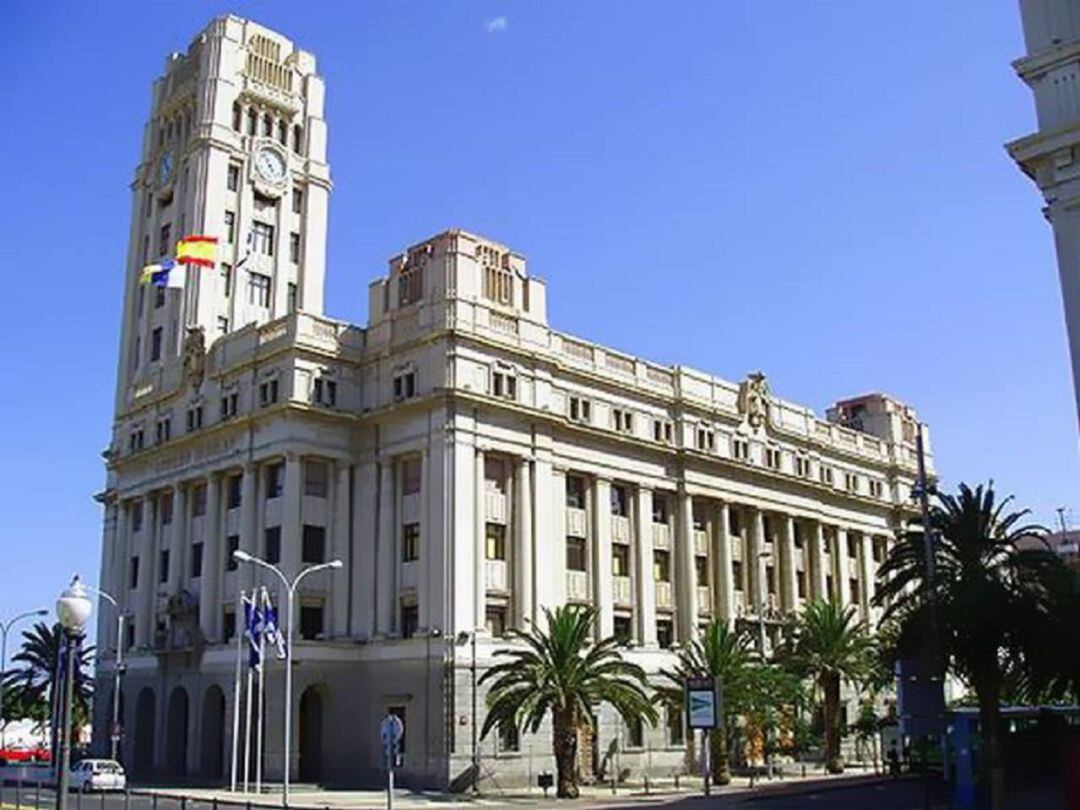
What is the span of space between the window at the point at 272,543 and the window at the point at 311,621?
2.88 m

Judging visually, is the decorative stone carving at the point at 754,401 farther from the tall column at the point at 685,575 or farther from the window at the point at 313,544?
the window at the point at 313,544

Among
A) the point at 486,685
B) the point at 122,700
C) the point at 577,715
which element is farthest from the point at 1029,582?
the point at 122,700

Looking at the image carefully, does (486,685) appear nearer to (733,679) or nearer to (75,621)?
(733,679)

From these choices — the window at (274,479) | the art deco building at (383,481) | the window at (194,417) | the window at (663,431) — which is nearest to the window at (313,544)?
the art deco building at (383,481)

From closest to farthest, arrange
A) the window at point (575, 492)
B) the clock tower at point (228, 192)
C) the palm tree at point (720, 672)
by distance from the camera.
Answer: the palm tree at point (720, 672) → the window at point (575, 492) → the clock tower at point (228, 192)

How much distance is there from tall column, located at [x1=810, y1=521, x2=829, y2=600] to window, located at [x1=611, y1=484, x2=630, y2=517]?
62.0 ft

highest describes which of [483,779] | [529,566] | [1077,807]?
[529,566]

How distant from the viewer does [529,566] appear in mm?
58406

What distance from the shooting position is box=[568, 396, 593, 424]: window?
6362 cm

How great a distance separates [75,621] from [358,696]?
38815mm

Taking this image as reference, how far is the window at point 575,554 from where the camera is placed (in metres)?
62.4

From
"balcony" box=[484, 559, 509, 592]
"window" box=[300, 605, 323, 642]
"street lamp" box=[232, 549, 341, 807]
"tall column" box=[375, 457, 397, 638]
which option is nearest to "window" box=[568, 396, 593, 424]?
"balcony" box=[484, 559, 509, 592]

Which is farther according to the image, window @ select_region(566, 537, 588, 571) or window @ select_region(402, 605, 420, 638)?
window @ select_region(566, 537, 588, 571)

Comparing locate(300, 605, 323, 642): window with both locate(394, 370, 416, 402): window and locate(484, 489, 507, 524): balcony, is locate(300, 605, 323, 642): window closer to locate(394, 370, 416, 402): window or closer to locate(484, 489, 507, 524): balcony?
locate(484, 489, 507, 524): balcony
